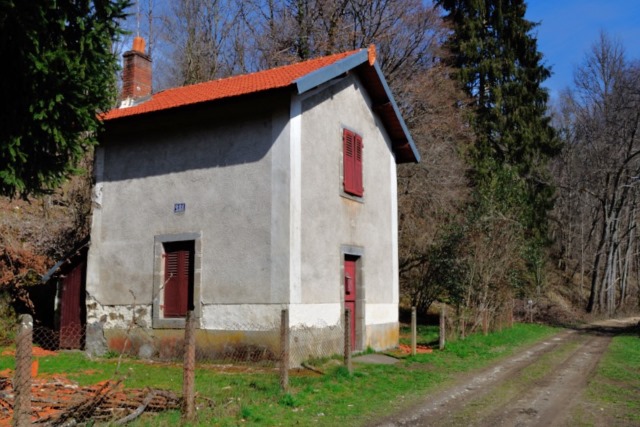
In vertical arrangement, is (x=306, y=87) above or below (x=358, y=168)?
above

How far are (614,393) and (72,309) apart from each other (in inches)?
471

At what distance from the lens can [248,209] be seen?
1201 centimetres

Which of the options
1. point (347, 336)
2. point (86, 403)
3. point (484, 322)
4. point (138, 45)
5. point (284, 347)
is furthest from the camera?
point (484, 322)

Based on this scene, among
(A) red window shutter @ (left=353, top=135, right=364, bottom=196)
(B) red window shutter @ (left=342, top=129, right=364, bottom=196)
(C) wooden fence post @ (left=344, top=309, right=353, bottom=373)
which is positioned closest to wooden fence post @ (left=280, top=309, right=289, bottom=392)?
(C) wooden fence post @ (left=344, top=309, right=353, bottom=373)

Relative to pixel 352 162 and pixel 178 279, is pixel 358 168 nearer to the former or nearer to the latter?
pixel 352 162

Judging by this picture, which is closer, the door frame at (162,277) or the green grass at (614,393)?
the green grass at (614,393)

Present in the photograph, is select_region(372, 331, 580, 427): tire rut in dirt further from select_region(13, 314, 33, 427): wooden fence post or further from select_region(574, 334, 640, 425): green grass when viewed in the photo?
select_region(13, 314, 33, 427): wooden fence post

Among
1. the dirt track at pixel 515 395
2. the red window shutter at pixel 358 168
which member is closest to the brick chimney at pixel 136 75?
the red window shutter at pixel 358 168

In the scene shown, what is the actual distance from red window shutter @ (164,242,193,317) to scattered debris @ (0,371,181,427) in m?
5.27

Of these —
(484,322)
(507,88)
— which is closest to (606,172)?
(507,88)

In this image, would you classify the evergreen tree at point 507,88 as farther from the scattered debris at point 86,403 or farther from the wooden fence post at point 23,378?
the wooden fence post at point 23,378

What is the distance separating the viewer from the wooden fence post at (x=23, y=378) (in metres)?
4.87

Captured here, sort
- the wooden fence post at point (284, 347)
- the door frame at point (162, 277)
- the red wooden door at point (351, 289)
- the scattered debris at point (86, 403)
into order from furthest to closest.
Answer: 1. the red wooden door at point (351, 289)
2. the door frame at point (162, 277)
3. the wooden fence post at point (284, 347)
4. the scattered debris at point (86, 403)

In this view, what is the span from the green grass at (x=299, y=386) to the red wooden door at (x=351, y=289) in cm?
168
